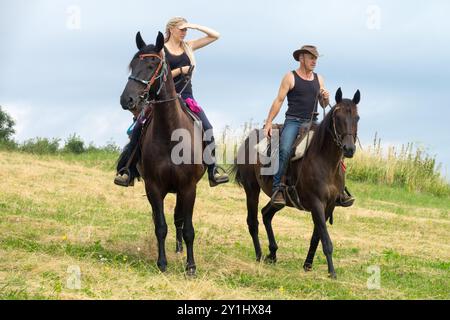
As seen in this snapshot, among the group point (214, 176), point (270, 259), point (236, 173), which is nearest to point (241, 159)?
point (236, 173)

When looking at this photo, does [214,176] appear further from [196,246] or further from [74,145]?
[74,145]

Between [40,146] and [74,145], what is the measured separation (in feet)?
4.20

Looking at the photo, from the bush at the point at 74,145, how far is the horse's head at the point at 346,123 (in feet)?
65.1

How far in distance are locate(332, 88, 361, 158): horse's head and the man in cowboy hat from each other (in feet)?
3.27

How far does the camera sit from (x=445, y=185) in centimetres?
2794

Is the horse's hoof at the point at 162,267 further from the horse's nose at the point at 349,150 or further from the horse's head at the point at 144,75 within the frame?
the horse's nose at the point at 349,150

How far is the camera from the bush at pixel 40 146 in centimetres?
2769

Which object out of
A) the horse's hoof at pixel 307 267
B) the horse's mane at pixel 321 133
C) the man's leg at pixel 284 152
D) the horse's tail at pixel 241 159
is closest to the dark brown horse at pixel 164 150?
the man's leg at pixel 284 152

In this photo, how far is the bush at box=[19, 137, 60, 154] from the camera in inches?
1090

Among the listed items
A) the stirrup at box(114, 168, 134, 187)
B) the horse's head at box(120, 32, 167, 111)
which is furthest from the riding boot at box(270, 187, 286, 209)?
the horse's head at box(120, 32, 167, 111)

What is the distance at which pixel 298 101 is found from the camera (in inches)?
429
